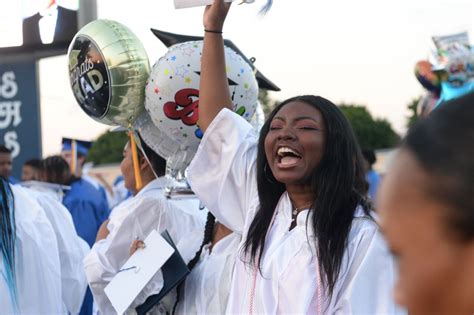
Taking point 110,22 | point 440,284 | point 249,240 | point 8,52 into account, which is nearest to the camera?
point 440,284

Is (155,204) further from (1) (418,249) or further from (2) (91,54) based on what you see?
(1) (418,249)

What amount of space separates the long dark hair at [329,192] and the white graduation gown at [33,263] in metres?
1.74

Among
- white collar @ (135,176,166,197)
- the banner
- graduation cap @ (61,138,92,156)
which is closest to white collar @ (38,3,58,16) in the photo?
the banner

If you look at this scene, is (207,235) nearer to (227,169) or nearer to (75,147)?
(227,169)

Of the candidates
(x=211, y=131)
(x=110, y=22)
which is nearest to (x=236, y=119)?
(x=211, y=131)

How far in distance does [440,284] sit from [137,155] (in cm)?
317

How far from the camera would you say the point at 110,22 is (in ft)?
12.0

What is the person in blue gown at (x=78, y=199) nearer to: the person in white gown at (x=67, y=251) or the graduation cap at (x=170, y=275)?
the person in white gown at (x=67, y=251)

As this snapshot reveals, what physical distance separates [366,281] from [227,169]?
26.8 inches

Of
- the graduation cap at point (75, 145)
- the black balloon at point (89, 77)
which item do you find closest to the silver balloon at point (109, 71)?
the black balloon at point (89, 77)

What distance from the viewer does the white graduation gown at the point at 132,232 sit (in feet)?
12.0

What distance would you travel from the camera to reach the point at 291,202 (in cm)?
269

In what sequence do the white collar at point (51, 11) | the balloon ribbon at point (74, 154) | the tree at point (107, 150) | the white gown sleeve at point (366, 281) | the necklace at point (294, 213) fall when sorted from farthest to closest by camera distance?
the tree at point (107, 150) → the balloon ribbon at point (74, 154) → the white collar at point (51, 11) → the necklace at point (294, 213) → the white gown sleeve at point (366, 281)

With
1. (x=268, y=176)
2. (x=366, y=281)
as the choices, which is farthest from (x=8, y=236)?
(x=366, y=281)
